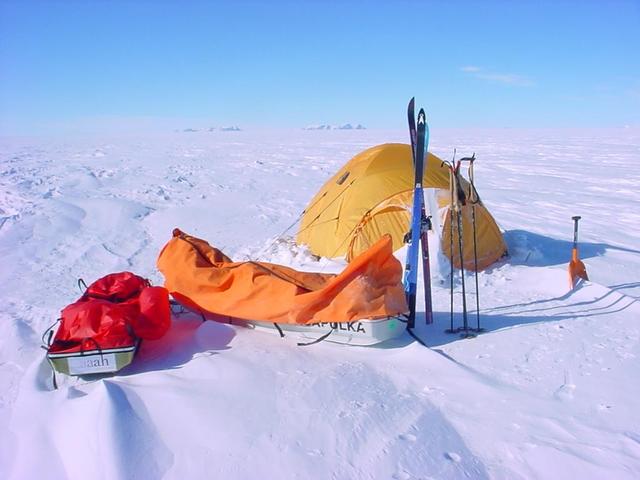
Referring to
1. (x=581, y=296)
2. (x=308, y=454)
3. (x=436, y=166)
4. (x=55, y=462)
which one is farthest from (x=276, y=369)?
(x=436, y=166)

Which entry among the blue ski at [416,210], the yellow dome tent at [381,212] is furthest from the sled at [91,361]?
the yellow dome tent at [381,212]

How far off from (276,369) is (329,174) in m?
14.4

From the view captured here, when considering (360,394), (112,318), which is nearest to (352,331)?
(360,394)

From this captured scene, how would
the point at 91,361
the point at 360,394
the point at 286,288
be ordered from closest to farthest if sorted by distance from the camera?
1. the point at 360,394
2. the point at 91,361
3. the point at 286,288

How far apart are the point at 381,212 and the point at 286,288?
2.50 metres

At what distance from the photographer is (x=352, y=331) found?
4.24 m

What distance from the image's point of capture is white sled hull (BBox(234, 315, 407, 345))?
4203 millimetres

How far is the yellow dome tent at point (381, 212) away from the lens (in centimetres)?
655

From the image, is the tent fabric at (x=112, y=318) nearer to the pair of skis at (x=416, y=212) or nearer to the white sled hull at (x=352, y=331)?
the white sled hull at (x=352, y=331)

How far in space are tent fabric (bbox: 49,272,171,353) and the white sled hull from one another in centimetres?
101

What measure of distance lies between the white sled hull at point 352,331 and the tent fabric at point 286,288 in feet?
0.20

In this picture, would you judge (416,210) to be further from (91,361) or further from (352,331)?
(91,361)

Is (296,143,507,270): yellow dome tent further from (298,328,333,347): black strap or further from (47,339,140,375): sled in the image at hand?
(47,339,140,375): sled

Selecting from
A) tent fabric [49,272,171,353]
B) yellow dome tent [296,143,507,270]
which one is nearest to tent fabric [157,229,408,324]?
tent fabric [49,272,171,353]
